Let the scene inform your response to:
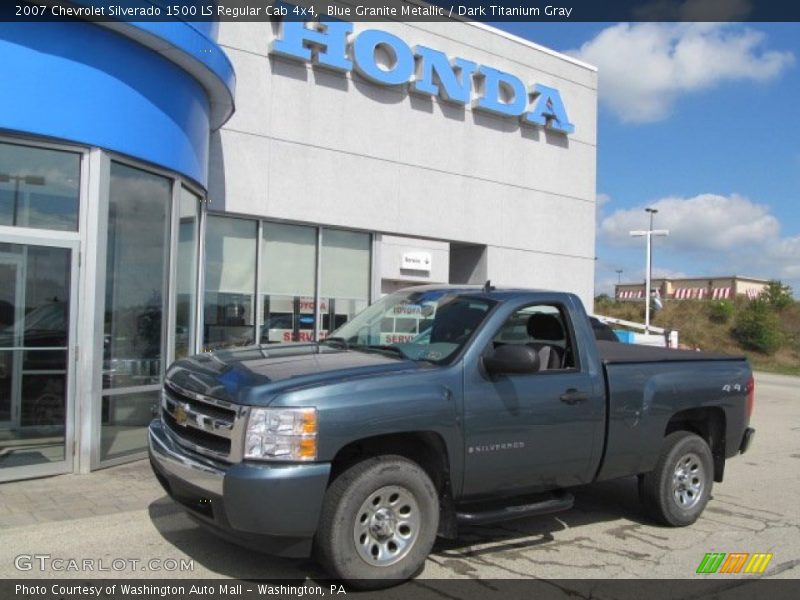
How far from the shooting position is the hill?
4022 cm

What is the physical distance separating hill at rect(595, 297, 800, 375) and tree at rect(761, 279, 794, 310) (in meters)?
0.32

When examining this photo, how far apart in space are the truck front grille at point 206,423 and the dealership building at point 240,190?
2.89m

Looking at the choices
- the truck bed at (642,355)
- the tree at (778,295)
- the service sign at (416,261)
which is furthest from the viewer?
the tree at (778,295)

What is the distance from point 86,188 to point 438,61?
858cm

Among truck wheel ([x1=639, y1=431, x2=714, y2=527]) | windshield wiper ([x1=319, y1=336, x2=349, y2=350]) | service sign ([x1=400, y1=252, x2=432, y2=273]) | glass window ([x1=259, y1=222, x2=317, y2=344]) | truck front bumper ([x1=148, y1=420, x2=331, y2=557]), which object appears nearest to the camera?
truck front bumper ([x1=148, y1=420, x2=331, y2=557])

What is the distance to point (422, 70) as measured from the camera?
14.2 metres

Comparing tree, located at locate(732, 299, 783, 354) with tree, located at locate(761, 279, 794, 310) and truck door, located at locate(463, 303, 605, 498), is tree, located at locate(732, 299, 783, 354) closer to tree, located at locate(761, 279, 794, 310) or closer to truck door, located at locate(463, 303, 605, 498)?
tree, located at locate(761, 279, 794, 310)

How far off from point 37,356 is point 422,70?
9.29 metres

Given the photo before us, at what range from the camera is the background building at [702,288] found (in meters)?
63.6

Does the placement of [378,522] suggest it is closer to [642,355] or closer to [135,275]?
[642,355]

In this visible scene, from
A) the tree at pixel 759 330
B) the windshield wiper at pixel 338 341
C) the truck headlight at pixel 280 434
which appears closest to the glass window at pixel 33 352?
the windshield wiper at pixel 338 341

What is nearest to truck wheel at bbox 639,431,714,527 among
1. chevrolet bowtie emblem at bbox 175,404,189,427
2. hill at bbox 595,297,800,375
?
chevrolet bowtie emblem at bbox 175,404,189,427

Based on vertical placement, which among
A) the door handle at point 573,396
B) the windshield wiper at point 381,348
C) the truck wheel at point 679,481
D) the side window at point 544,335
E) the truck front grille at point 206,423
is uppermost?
the side window at point 544,335

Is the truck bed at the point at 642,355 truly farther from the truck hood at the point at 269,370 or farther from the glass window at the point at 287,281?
the glass window at the point at 287,281
